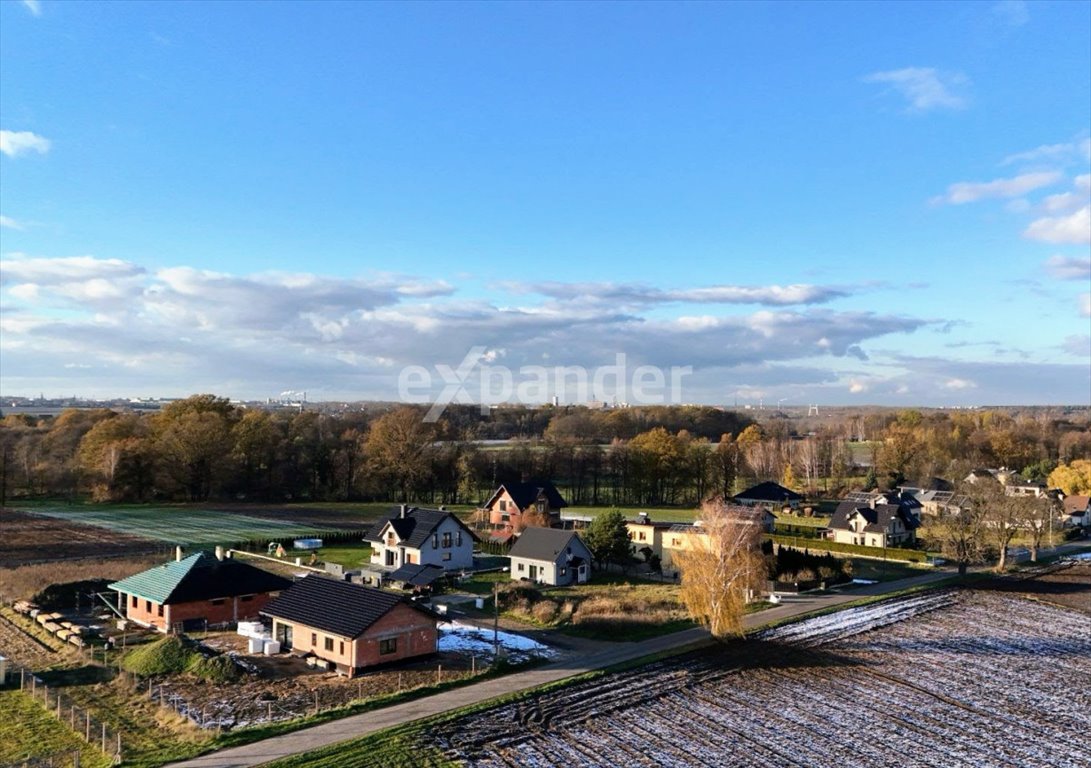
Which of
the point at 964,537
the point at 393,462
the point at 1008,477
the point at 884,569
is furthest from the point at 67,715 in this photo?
the point at 1008,477

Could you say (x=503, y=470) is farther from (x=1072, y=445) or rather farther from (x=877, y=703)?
(x=1072, y=445)

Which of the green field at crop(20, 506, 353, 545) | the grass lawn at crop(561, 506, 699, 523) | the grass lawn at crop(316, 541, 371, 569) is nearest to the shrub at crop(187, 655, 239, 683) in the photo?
the grass lawn at crop(316, 541, 371, 569)

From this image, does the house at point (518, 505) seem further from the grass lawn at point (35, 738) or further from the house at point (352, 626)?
the grass lawn at point (35, 738)

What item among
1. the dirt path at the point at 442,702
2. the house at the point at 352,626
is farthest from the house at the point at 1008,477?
the house at the point at 352,626

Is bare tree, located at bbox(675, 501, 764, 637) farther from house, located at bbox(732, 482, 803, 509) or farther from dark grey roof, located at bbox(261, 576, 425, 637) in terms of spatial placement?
house, located at bbox(732, 482, 803, 509)

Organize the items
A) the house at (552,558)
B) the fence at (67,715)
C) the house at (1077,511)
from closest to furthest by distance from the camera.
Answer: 1. the fence at (67,715)
2. the house at (552,558)
3. the house at (1077,511)

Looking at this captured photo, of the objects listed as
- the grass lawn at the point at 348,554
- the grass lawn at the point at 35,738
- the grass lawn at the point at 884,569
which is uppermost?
the grass lawn at the point at 35,738
